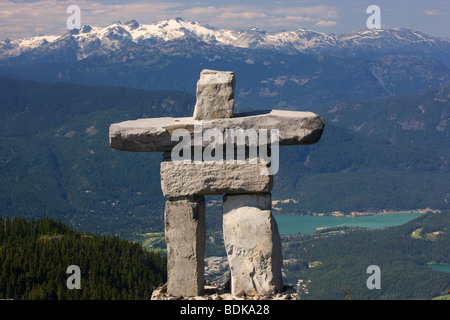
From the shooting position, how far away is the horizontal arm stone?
23172 millimetres

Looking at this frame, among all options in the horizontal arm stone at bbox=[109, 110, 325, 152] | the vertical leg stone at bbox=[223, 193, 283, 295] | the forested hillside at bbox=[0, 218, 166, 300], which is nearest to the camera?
the horizontal arm stone at bbox=[109, 110, 325, 152]

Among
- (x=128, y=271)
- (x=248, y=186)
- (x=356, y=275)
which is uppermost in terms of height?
(x=248, y=186)

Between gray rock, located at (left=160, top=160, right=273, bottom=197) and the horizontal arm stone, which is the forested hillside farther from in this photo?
the horizontal arm stone

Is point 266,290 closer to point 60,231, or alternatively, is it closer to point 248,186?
point 248,186

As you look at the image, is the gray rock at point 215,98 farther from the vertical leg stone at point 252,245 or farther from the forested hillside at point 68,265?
the forested hillside at point 68,265

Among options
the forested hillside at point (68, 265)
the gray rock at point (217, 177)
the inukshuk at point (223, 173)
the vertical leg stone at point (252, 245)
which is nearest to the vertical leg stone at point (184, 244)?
the inukshuk at point (223, 173)

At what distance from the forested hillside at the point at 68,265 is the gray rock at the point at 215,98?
39.3 metres

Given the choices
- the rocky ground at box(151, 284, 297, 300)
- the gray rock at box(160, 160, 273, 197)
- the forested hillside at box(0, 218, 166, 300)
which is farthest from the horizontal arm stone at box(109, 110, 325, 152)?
the forested hillside at box(0, 218, 166, 300)

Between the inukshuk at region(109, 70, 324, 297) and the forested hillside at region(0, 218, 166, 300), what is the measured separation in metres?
37.9

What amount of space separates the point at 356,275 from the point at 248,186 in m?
154

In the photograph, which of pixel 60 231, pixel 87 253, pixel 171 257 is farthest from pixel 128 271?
pixel 171 257

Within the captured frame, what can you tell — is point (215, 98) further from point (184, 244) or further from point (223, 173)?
point (184, 244)

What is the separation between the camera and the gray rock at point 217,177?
2364cm
